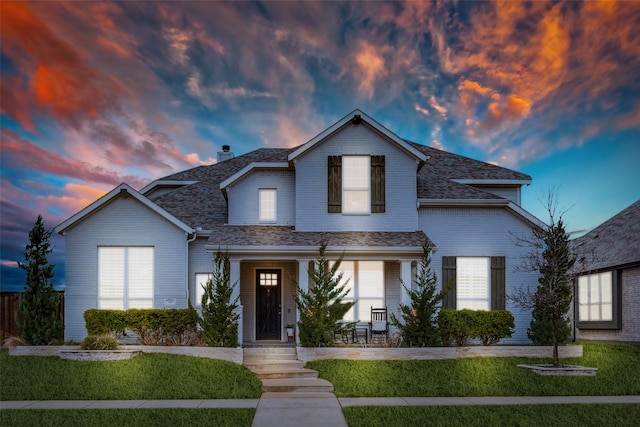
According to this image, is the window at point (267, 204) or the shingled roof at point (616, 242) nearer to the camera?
the window at point (267, 204)

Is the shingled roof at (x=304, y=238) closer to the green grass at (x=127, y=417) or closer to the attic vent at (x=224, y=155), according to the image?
the green grass at (x=127, y=417)

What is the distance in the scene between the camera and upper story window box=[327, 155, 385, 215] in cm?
1781

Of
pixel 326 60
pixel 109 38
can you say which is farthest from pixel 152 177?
pixel 326 60

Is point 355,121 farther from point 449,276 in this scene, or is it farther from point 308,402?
point 308,402

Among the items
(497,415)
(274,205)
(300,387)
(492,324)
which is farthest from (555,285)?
(274,205)

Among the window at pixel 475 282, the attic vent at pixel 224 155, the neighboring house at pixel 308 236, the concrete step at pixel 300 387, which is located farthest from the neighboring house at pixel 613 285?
the attic vent at pixel 224 155

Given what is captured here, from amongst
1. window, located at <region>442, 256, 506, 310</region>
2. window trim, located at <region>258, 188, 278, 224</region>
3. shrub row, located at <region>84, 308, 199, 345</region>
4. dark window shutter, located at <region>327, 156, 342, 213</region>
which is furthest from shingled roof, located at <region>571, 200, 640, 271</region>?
shrub row, located at <region>84, 308, 199, 345</region>

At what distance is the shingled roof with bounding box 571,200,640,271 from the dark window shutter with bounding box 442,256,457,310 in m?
5.08

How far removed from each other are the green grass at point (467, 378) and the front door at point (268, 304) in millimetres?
4975

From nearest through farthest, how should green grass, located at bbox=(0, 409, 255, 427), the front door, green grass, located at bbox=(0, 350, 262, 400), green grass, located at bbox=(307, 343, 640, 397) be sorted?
green grass, located at bbox=(0, 409, 255, 427) < green grass, located at bbox=(0, 350, 262, 400) < green grass, located at bbox=(307, 343, 640, 397) < the front door

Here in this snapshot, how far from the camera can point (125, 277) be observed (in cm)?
1700

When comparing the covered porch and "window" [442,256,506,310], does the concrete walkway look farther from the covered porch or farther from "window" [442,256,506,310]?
"window" [442,256,506,310]

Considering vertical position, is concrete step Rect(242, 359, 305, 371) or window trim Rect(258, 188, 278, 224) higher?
window trim Rect(258, 188, 278, 224)

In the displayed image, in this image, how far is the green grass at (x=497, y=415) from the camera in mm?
Result: 8961
